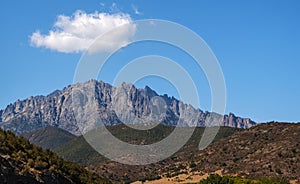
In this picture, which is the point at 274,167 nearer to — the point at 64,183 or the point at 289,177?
the point at 289,177

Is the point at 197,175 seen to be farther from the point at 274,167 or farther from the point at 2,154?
the point at 2,154

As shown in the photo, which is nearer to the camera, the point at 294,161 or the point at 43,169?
the point at 43,169

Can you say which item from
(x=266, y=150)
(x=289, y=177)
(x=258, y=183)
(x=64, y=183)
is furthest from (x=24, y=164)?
(x=266, y=150)

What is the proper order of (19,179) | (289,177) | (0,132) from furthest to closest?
(289,177)
(0,132)
(19,179)

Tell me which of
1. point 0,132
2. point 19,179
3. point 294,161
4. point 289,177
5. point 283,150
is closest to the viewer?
point 19,179

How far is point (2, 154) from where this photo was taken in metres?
56.0

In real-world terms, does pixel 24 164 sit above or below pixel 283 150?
below

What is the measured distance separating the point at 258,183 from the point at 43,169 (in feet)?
269

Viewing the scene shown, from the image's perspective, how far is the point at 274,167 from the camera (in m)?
178

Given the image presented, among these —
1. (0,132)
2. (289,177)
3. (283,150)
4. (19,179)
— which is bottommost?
(19,179)

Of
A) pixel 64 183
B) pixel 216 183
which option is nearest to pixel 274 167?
pixel 216 183

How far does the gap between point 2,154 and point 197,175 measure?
14844 cm

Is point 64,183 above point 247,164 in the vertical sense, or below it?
below

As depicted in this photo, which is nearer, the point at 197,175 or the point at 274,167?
the point at 274,167
